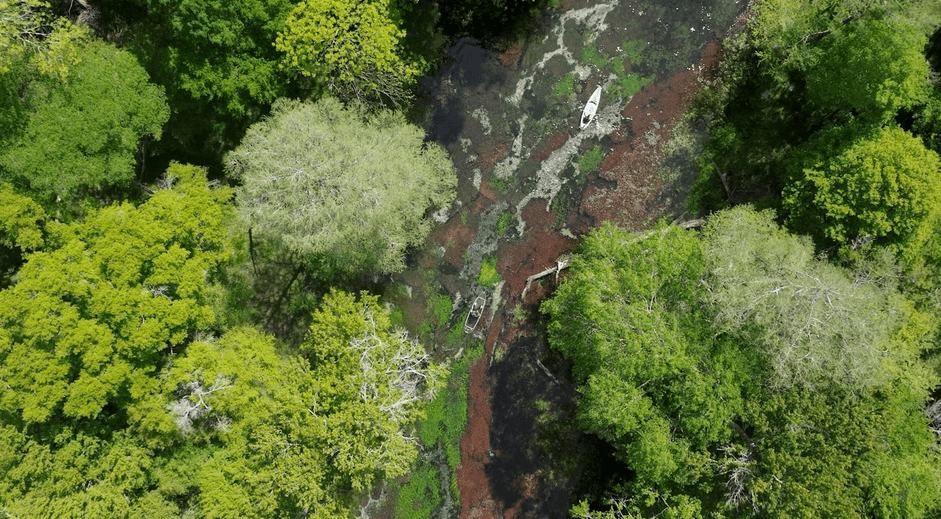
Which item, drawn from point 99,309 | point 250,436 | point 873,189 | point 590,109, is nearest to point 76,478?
point 250,436

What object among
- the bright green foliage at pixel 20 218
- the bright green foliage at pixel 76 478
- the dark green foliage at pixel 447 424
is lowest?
the dark green foliage at pixel 447 424

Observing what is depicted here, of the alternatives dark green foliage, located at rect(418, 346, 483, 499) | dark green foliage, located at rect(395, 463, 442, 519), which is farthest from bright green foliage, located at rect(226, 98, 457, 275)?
dark green foliage, located at rect(395, 463, 442, 519)

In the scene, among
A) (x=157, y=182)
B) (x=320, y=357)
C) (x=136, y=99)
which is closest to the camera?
(x=136, y=99)

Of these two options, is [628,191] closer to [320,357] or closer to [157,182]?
[320,357]

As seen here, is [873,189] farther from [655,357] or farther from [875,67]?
[655,357]

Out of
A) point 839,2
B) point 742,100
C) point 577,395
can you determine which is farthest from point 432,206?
point 839,2

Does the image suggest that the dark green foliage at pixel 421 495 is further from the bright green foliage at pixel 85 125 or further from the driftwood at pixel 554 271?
the bright green foliage at pixel 85 125

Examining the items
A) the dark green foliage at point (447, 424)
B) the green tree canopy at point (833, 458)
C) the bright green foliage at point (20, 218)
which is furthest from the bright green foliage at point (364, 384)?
the green tree canopy at point (833, 458)
